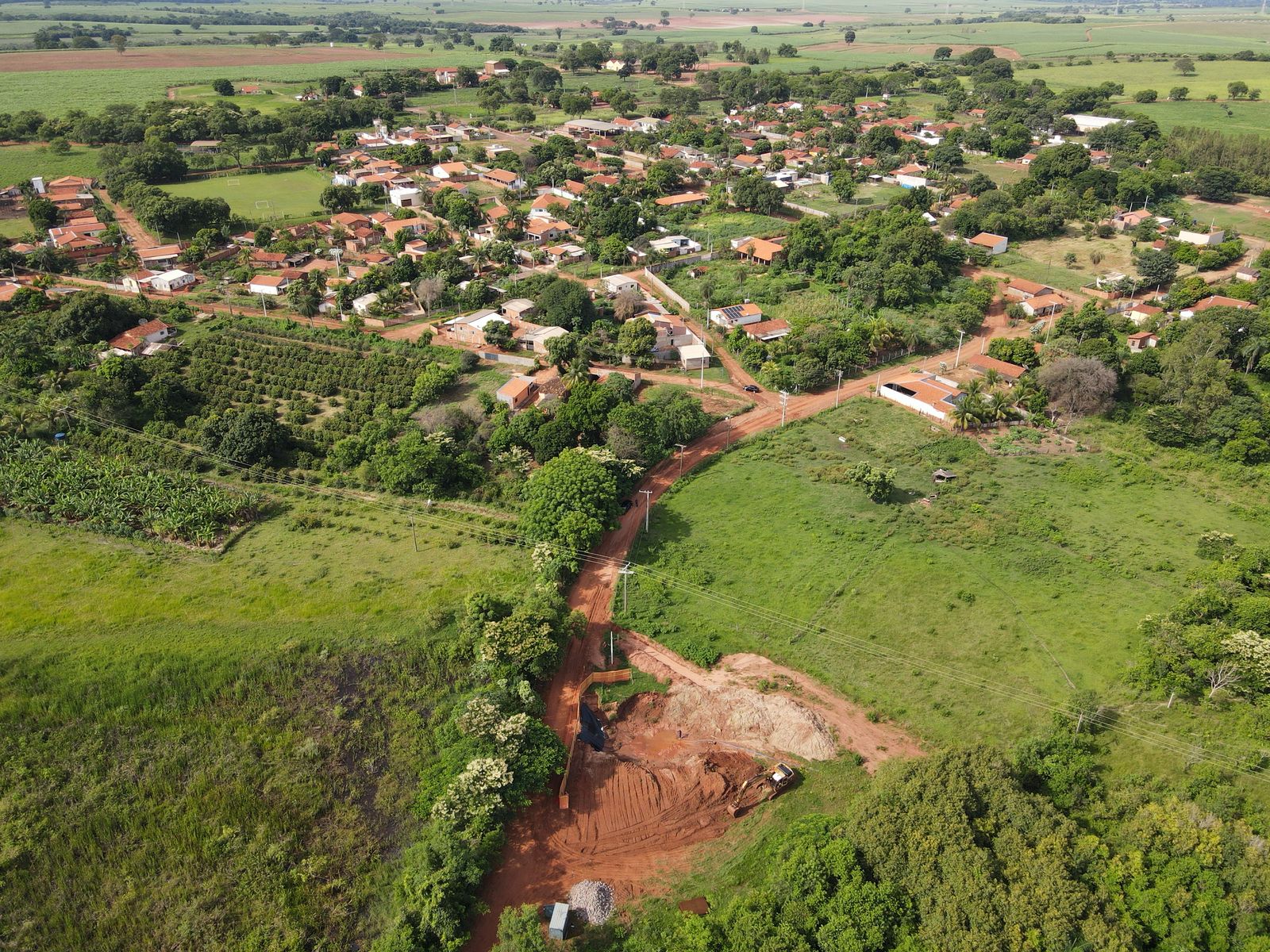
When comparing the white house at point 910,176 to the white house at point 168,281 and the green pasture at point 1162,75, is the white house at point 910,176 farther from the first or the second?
the white house at point 168,281

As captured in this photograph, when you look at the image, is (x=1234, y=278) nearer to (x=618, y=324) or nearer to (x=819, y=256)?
(x=819, y=256)

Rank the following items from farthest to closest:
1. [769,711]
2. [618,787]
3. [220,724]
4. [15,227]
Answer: [15,227], [769,711], [220,724], [618,787]

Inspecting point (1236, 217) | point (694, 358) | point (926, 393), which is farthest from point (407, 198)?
point (1236, 217)

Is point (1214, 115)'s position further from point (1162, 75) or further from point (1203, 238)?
point (1203, 238)

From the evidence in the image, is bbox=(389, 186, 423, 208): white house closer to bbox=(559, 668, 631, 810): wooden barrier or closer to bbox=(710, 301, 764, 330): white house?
bbox=(710, 301, 764, 330): white house

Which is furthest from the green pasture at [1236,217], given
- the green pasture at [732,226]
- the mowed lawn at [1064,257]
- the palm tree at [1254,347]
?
the green pasture at [732,226]

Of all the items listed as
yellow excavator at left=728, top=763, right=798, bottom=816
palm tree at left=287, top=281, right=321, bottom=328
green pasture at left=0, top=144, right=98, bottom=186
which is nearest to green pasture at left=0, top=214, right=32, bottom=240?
green pasture at left=0, top=144, right=98, bottom=186
